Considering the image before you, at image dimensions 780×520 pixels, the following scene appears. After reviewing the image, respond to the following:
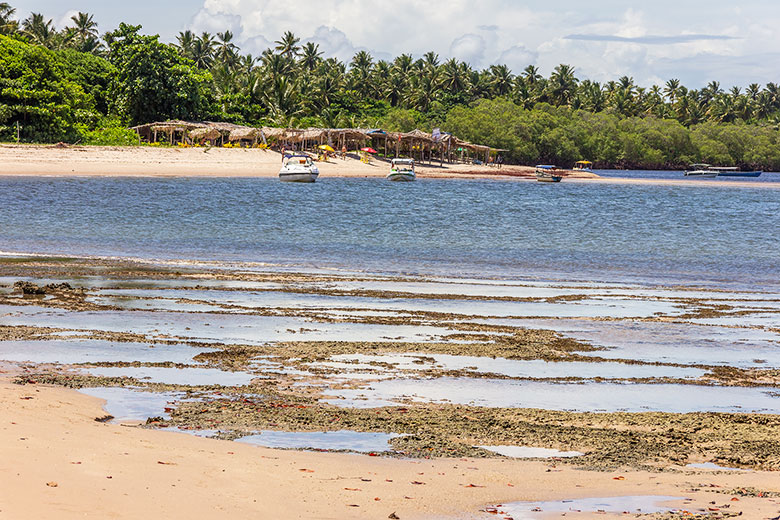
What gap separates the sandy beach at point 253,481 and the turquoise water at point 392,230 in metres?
17.7

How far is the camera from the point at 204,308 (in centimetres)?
1677

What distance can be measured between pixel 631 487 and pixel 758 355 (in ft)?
24.4

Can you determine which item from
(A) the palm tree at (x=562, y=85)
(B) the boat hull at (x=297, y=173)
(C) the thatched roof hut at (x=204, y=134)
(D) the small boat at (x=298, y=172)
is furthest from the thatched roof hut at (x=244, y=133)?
(A) the palm tree at (x=562, y=85)

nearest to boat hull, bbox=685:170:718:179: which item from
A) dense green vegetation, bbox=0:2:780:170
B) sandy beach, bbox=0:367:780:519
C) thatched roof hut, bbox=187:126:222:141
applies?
dense green vegetation, bbox=0:2:780:170

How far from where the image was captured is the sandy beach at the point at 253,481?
6270 mm

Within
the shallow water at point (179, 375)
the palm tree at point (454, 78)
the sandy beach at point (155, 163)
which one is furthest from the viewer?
the palm tree at point (454, 78)

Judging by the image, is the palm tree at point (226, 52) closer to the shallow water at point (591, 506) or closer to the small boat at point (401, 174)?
the small boat at point (401, 174)

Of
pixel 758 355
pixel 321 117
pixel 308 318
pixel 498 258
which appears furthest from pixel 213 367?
pixel 321 117

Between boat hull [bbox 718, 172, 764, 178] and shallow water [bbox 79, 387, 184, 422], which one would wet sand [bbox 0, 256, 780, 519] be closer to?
shallow water [bbox 79, 387, 184, 422]

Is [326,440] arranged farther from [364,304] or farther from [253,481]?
[364,304]

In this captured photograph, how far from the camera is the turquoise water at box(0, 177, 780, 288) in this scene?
28641mm

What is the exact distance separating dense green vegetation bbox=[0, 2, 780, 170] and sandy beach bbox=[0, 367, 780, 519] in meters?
70.6

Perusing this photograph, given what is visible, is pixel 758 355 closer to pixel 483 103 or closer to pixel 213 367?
pixel 213 367

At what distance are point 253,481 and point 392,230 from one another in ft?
112
